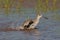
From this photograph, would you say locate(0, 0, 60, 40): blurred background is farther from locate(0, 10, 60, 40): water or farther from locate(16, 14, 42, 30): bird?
locate(16, 14, 42, 30): bird

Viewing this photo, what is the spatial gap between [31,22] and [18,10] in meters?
1.92

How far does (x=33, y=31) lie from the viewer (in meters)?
10.3

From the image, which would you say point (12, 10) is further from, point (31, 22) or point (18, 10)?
point (31, 22)

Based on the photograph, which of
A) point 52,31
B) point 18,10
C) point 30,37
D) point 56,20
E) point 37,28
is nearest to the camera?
point 30,37

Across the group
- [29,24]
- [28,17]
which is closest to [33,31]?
[29,24]

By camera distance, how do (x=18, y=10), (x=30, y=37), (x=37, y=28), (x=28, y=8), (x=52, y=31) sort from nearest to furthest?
(x=30, y=37), (x=52, y=31), (x=37, y=28), (x=18, y=10), (x=28, y=8)

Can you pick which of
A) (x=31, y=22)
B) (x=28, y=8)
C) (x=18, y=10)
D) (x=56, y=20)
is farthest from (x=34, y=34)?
(x=28, y=8)

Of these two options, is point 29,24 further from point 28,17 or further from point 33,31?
point 28,17

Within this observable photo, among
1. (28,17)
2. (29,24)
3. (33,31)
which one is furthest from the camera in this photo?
(28,17)

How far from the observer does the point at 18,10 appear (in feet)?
41.2

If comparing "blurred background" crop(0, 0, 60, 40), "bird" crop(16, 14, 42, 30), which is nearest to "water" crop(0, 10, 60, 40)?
"blurred background" crop(0, 0, 60, 40)

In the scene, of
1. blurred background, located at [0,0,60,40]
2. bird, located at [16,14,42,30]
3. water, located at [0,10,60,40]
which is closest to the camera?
water, located at [0,10,60,40]

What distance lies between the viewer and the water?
918 cm

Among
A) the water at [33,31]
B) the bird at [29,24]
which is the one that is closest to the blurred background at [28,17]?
the water at [33,31]
